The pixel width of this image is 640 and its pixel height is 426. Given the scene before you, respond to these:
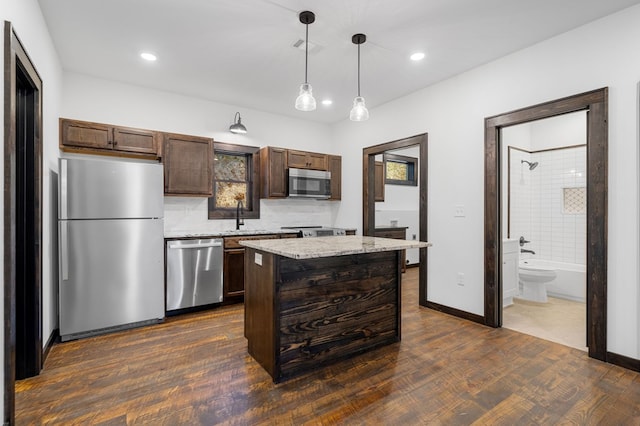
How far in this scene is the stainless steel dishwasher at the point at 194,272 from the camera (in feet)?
11.5

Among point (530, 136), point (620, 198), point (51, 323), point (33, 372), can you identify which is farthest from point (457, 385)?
point (530, 136)

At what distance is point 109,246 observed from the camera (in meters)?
3.03

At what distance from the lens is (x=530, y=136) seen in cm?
505

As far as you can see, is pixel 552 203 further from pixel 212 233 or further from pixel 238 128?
pixel 212 233

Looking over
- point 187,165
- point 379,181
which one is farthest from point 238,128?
point 379,181

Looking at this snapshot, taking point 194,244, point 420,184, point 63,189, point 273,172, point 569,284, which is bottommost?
point 569,284

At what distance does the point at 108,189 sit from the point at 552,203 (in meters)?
5.90

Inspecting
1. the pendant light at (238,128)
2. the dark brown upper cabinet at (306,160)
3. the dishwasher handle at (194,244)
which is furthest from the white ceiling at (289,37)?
the dishwasher handle at (194,244)

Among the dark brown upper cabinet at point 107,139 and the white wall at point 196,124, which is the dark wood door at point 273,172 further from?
the dark brown upper cabinet at point 107,139

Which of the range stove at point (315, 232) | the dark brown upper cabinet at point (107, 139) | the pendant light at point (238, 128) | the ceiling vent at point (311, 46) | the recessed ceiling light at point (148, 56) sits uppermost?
the recessed ceiling light at point (148, 56)

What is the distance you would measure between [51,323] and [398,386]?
9.73ft

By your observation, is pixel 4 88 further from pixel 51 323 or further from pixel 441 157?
pixel 441 157

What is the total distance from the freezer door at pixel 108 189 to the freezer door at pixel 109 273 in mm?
92

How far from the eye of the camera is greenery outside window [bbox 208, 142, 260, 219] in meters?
4.48
